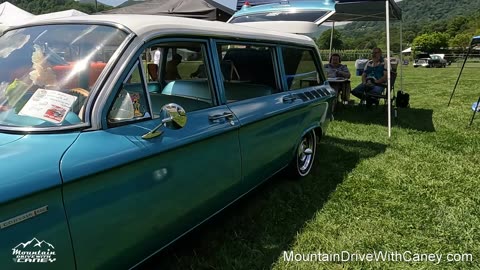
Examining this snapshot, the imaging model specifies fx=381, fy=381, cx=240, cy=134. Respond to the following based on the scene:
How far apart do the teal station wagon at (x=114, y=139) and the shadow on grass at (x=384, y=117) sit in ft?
16.3

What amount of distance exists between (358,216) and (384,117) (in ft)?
16.6

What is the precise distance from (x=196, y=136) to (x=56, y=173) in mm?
940

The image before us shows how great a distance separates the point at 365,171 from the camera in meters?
4.76

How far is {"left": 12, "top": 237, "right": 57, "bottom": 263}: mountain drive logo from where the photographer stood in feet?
4.83

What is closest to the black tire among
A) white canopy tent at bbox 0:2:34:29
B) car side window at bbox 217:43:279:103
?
car side window at bbox 217:43:279:103

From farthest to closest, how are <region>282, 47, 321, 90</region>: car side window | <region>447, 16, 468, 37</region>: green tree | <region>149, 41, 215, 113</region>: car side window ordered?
<region>447, 16, 468, 37</region>: green tree
<region>282, 47, 321, 90</region>: car side window
<region>149, 41, 215, 113</region>: car side window

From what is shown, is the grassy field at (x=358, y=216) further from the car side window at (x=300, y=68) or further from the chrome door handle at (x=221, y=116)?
the car side window at (x=300, y=68)

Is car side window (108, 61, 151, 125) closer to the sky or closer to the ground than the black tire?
closer to the sky

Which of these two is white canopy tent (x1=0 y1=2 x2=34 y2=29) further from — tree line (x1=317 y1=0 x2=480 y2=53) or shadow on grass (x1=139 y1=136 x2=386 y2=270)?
tree line (x1=317 y1=0 x2=480 y2=53)

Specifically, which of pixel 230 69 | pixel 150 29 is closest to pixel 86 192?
pixel 150 29

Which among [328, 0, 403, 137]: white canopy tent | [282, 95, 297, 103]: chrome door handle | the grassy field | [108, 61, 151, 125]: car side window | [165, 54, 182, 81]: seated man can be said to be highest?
[328, 0, 403, 137]: white canopy tent

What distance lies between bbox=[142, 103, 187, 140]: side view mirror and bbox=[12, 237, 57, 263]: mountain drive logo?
708 mm

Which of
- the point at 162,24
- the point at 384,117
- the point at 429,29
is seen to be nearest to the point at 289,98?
the point at 162,24

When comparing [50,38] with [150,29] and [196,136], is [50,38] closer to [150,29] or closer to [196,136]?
[150,29]
